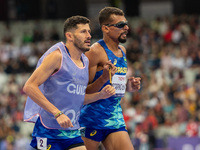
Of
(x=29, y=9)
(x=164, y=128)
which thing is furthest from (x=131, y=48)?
(x=29, y=9)

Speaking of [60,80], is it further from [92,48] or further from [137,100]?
[137,100]

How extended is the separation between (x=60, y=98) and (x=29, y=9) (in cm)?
2245

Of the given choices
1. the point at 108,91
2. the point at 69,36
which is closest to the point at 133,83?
the point at 108,91

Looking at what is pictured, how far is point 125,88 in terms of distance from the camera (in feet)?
20.0

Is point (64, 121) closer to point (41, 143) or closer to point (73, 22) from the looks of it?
point (41, 143)

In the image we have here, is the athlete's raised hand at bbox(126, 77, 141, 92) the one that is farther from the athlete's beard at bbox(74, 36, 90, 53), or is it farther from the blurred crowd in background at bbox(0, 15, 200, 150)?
the blurred crowd in background at bbox(0, 15, 200, 150)

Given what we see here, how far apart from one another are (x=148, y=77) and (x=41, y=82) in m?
11.9

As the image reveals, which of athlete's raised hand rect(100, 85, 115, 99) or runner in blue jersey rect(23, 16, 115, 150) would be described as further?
athlete's raised hand rect(100, 85, 115, 99)

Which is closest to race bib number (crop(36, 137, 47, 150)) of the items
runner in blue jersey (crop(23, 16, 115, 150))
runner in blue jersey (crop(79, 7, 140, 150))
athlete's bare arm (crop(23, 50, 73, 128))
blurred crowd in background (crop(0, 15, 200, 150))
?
runner in blue jersey (crop(23, 16, 115, 150))

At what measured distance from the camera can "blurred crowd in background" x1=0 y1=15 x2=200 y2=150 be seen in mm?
13992

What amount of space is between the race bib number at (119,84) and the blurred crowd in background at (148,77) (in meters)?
5.65

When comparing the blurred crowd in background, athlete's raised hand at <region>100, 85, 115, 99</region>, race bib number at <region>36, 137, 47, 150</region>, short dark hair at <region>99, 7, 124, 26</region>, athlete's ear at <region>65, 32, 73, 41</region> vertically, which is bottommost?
the blurred crowd in background

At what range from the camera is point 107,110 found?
5906 millimetres

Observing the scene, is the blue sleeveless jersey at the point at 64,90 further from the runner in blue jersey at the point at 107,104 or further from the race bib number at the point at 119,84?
the race bib number at the point at 119,84
